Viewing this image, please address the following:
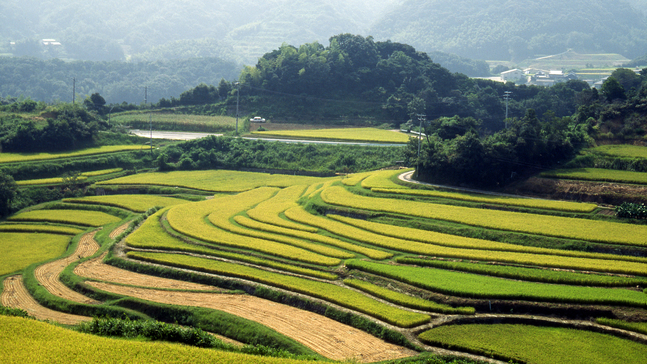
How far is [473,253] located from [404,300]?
8163 mm

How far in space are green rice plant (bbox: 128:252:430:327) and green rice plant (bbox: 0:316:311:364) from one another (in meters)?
7.80

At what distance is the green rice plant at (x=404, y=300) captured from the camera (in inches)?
1100

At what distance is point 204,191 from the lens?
203ft

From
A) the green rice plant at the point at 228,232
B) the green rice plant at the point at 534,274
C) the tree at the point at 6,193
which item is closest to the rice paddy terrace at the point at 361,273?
the green rice plant at the point at 534,274

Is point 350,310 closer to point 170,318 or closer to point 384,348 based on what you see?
point 384,348

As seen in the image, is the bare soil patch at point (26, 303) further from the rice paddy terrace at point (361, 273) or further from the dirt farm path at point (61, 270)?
the dirt farm path at point (61, 270)

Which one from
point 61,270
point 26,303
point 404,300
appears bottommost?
point 26,303

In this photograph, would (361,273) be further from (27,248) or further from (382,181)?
(27,248)

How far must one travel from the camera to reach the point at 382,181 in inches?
2168

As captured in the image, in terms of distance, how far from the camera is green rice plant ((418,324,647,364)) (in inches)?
926

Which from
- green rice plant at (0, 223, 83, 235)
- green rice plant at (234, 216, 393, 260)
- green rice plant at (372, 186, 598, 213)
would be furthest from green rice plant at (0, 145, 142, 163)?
green rice plant at (372, 186, 598, 213)

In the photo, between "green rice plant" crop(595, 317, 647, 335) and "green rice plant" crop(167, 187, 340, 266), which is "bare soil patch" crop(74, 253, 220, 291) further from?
"green rice plant" crop(595, 317, 647, 335)

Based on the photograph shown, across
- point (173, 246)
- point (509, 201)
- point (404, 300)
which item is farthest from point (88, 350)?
point (509, 201)

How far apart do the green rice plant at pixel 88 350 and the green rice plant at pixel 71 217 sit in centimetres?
2965
